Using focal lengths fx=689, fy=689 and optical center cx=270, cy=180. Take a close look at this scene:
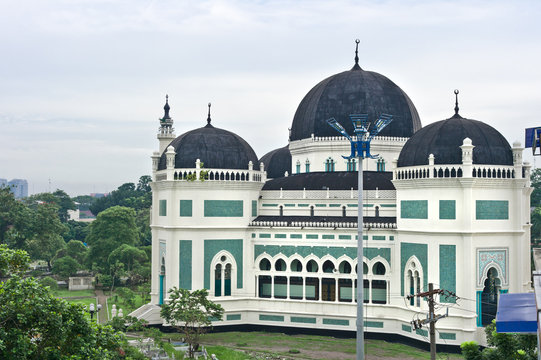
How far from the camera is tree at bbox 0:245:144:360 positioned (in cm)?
1983

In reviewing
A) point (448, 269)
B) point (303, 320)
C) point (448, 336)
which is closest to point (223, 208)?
point (303, 320)

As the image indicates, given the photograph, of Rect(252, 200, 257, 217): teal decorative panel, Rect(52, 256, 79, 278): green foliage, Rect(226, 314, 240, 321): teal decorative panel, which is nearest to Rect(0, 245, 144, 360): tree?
Rect(226, 314, 240, 321): teal decorative panel

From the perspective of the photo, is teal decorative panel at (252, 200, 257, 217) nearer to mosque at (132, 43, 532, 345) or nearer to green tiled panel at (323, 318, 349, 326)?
mosque at (132, 43, 532, 345)

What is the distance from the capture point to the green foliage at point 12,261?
21859 mm

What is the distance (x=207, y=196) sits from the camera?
44.9 m

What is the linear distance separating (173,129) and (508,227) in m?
33.2

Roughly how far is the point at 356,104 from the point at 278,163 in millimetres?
12090

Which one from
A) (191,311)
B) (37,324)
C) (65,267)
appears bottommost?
(191,311)

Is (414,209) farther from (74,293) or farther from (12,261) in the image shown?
(74,293)

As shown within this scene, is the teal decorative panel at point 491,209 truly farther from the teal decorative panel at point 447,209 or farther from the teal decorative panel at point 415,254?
the teal decorative panel at point 415,254

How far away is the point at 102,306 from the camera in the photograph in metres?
56.6

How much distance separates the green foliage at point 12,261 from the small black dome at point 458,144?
24.7m

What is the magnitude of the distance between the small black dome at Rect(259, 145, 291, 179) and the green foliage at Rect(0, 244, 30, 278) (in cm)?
3645

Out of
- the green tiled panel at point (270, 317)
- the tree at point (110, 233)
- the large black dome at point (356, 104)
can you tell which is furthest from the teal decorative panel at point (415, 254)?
the tree at point (110, 233)
